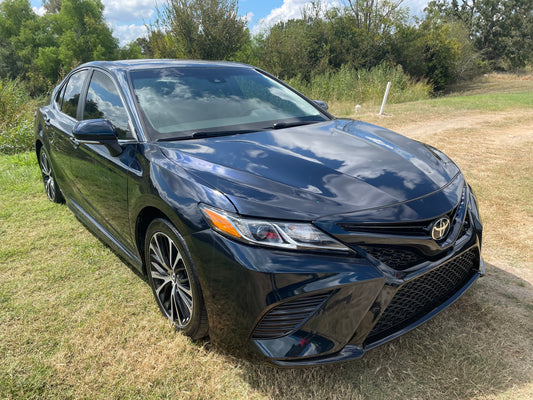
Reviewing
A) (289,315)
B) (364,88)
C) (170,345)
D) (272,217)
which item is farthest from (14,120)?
(364,88)

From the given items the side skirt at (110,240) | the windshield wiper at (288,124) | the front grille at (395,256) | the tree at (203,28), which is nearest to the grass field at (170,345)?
the side skirt at (110,240)

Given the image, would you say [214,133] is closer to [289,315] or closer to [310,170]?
[310,170]

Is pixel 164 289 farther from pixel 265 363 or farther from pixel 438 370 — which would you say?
pixel 438 370

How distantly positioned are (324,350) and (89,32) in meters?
→ 57.4

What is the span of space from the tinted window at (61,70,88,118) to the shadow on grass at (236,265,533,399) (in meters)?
2.72

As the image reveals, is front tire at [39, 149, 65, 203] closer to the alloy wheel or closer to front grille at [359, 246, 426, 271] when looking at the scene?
the alloy wheel

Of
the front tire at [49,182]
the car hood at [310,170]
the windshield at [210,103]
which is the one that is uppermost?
the windshield at [210,103]

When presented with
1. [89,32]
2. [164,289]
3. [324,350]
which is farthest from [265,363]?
[89,32]

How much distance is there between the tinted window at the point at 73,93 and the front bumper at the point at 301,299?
236 centimetres

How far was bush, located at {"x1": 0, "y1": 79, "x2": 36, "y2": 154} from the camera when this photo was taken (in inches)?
292

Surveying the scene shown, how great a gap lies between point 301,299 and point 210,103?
5.54ft

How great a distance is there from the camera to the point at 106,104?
2.86 m

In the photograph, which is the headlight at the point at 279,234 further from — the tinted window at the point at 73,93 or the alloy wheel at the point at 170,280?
the tinted window at the point at 73,93

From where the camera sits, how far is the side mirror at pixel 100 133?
2.42m
